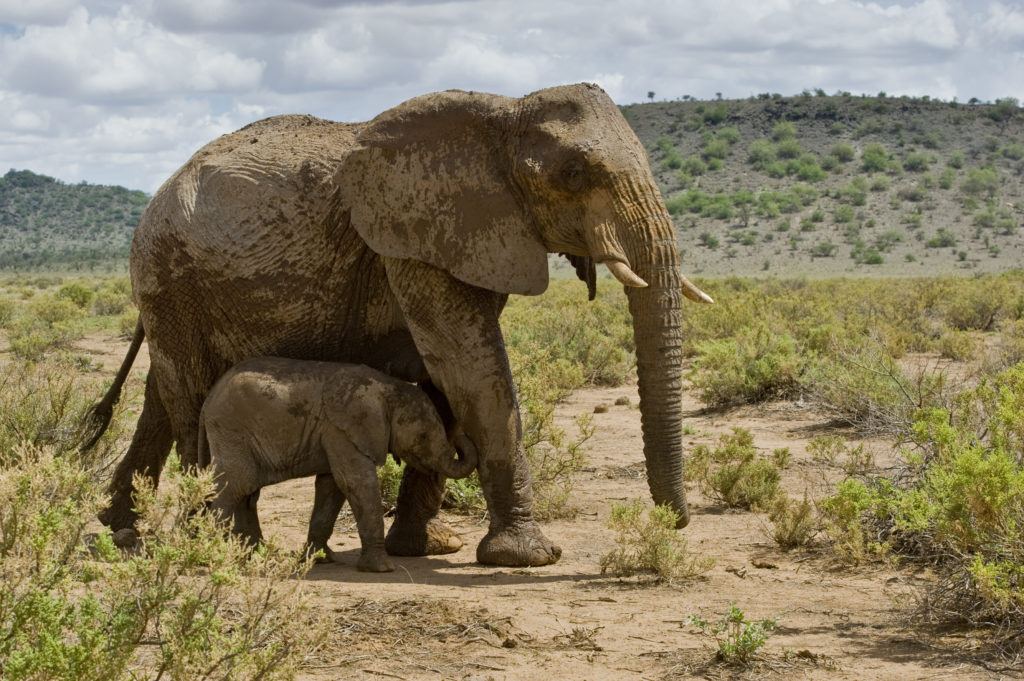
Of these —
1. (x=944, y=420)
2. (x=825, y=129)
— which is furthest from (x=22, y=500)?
(x=825, y=129)

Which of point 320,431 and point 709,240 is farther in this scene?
point 709,240

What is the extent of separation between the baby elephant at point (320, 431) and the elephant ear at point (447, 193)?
763 mm

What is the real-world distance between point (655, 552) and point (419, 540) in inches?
65.7

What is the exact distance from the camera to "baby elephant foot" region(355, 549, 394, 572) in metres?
7.27

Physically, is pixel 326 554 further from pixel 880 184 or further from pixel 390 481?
pixel 880 184

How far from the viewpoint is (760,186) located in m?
63.9

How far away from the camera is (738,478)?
356 inches

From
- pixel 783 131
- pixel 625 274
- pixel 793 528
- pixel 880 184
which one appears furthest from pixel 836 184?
pixel 625 274

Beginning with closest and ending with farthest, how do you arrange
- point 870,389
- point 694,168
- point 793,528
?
point 793,528
point 870,389
point 694,168

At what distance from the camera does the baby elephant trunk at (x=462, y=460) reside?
24.0 feet

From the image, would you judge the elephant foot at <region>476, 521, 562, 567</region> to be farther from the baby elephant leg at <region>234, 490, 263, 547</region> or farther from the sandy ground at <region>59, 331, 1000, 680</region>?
the baby elephant leg at <region>234, 490, 263, 547</region>

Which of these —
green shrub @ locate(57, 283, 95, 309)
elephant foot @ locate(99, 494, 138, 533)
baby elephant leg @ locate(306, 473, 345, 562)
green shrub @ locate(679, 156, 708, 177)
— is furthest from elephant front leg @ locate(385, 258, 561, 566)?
green shrub @ locate(679, 156, 708, 177)

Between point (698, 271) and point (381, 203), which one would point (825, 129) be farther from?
point (381, 203)

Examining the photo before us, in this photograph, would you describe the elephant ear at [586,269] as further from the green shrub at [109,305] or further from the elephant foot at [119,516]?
the green shrub at [109,305]
